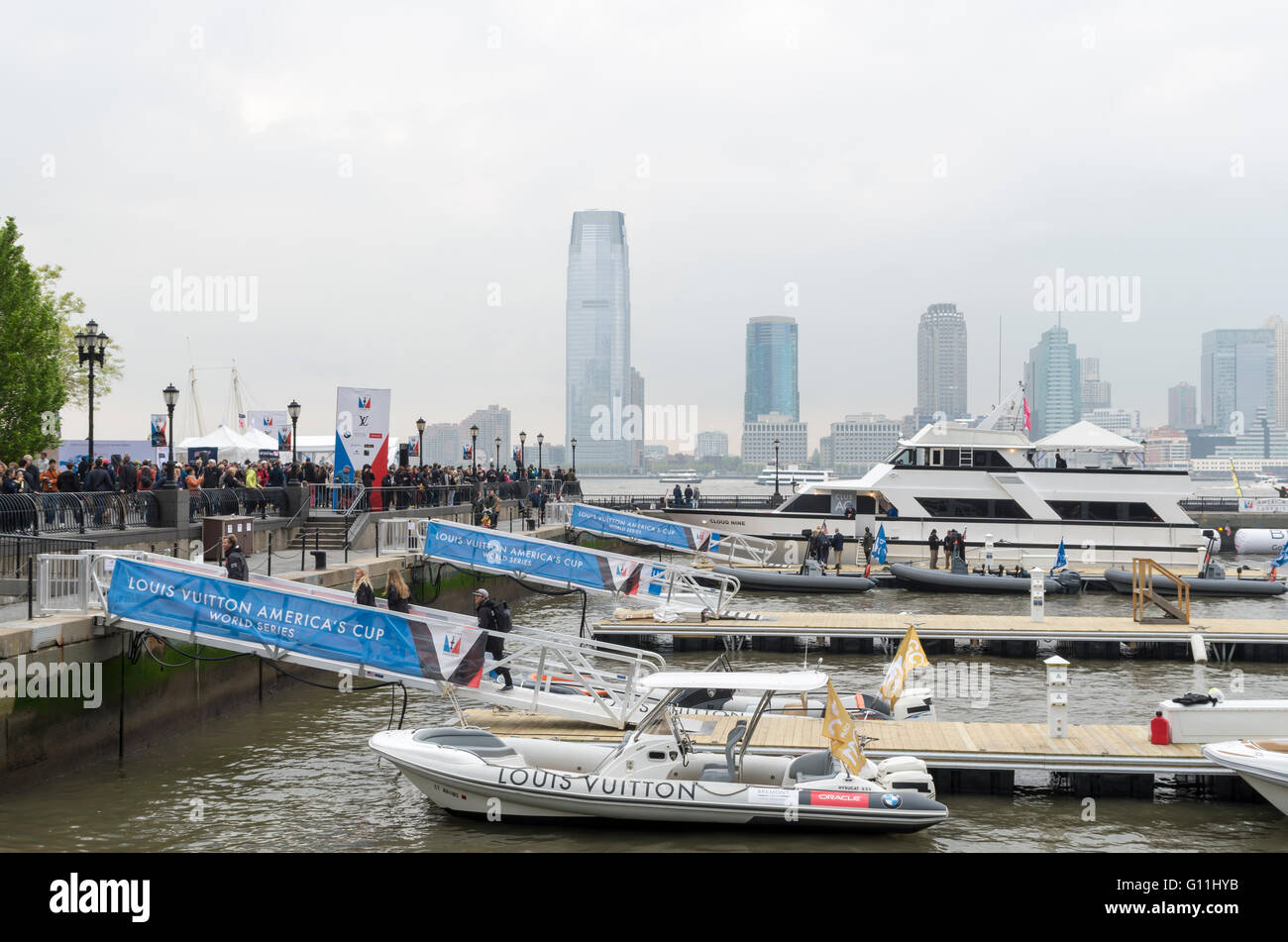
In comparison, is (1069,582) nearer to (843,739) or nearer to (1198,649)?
(1198,649)

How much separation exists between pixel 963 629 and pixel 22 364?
32713 millimetres

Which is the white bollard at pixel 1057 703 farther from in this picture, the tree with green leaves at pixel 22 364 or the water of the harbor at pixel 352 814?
the tree with green leaves at pixel 22 364

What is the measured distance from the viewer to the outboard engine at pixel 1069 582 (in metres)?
38.6

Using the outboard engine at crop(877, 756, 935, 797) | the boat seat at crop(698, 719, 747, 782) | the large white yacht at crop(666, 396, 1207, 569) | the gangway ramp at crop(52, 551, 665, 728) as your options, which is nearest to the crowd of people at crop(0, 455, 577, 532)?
the gangway ramp at crop(52, 551, 665, 728)

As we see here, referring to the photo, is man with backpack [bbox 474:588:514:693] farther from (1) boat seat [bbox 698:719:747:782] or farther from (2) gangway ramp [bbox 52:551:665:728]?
(1) boat seat [bbox 698:719:747:782]

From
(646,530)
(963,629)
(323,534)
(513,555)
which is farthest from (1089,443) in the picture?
(323,534)

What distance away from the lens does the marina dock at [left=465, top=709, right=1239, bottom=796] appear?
14.9 metres

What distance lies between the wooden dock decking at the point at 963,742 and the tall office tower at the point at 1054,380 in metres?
168

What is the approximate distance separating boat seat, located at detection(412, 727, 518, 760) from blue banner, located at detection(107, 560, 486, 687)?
1390 millimetres

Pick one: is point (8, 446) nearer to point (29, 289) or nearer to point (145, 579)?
point (29, 289)

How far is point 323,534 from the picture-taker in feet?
103

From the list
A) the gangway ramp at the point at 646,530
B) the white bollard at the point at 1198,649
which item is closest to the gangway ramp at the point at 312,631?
the white bollard at the point at 1198,649

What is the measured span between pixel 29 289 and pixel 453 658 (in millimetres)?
33410

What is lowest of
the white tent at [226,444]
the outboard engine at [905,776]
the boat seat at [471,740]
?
the outboard engine at [905,776]
